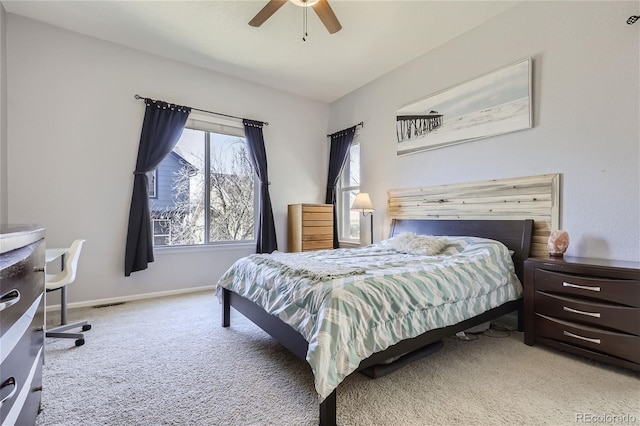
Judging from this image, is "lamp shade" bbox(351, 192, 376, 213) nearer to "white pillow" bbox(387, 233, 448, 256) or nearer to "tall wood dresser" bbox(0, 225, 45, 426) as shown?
"white pillow" bbox(387, 233, 448, 256)

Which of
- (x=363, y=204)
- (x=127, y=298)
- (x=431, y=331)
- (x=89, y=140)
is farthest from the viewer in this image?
(x=363, y=204)

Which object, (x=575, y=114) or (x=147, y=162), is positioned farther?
(x=147, y=162)

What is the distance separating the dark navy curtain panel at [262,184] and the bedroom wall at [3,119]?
2.46 m

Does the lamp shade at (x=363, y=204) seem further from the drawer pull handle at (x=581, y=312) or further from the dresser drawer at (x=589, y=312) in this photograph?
the drawer pull handle at (x=581, y=312)

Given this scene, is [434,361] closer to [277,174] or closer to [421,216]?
[421,216]

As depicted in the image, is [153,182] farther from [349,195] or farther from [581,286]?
[581,286]

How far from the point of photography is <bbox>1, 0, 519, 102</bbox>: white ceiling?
278 cm

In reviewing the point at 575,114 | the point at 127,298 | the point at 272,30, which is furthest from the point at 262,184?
the point at 575,114

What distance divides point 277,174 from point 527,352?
3715 mm

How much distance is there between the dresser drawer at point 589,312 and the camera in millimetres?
1830

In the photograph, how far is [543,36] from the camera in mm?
2629

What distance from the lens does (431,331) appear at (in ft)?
6.19

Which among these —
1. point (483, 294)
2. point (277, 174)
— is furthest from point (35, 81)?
point (483, 294)

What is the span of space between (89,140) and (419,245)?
12.5 ft
